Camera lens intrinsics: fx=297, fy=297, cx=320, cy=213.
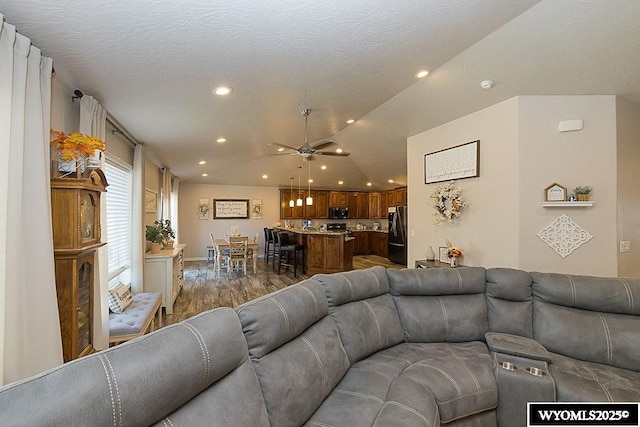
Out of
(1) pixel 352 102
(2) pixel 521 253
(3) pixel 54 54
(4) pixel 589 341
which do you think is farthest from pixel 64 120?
(2) pixel 521 253

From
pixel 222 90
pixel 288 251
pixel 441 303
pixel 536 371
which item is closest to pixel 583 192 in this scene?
pixel 441 303

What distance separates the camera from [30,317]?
1487mm

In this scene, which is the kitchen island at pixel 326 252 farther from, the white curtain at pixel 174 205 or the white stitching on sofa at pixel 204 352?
the white stitching on sofa at pixel 204 352

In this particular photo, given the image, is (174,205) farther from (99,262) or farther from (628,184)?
(628,184)

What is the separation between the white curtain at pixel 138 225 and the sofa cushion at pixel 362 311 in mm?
2884

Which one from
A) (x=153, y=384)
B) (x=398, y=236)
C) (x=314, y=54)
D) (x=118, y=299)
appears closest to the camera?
(x=153, y=384)

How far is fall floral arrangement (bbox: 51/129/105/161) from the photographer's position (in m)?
1.79

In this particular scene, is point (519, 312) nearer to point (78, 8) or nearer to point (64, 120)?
point (78, 8)

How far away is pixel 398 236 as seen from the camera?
8.87 m

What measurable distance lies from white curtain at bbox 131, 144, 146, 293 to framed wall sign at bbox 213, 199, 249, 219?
568 centimetres

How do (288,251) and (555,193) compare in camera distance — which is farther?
(288,251)

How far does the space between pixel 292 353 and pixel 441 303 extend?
148 cm

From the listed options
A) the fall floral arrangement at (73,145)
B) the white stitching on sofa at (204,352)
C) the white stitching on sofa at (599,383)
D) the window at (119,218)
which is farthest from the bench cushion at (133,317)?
the white stitching on sofa at (599,383)

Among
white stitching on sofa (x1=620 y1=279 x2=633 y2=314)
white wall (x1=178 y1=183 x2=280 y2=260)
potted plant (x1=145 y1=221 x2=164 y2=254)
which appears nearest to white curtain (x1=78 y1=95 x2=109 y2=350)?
potted plant (x1=145 y1=221 x2=164 y2=254)
